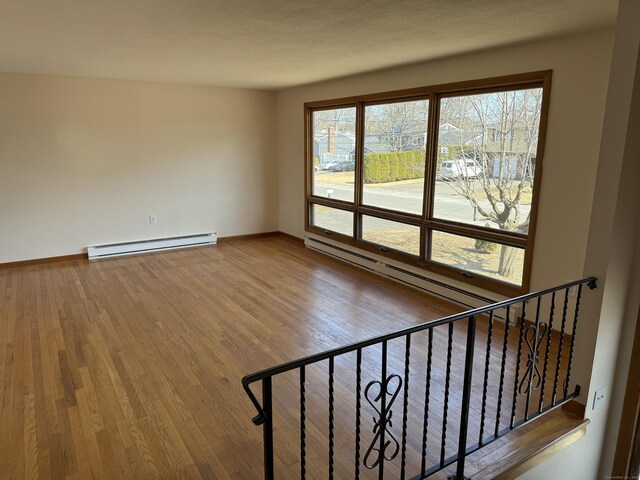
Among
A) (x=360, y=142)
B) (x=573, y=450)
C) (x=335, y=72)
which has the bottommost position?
(x=573, y=450)

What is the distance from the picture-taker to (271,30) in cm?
313

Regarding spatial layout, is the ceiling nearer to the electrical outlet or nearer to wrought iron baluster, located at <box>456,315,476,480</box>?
wrought iron baluster, located at <box>456,315,476,480</box>

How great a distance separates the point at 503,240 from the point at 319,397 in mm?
→ 2268

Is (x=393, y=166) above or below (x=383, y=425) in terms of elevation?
above

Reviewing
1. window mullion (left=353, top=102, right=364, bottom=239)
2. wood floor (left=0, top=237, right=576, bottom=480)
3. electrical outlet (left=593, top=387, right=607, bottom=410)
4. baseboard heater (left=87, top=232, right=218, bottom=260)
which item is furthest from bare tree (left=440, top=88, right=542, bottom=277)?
baseboard heater (left=87, top=232, right=218, bottom=260)

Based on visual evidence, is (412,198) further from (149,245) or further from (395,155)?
(149,245)

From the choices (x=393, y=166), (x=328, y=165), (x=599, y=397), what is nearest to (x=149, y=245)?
(x=328, y=165)

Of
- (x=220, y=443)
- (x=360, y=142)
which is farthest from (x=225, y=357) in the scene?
(x=360, y=142)

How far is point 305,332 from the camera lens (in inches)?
147

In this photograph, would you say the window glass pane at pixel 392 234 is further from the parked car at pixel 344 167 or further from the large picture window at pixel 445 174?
the parked car at pixel 344 167

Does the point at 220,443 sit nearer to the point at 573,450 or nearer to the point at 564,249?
the point at 573,450

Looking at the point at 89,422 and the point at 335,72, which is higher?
the point at 335,72

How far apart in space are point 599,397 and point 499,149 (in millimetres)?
2193

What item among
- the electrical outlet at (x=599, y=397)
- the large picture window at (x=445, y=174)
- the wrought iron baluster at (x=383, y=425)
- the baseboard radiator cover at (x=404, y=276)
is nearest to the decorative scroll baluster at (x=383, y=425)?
the wrought iron baluster at (x=383, y=425)
